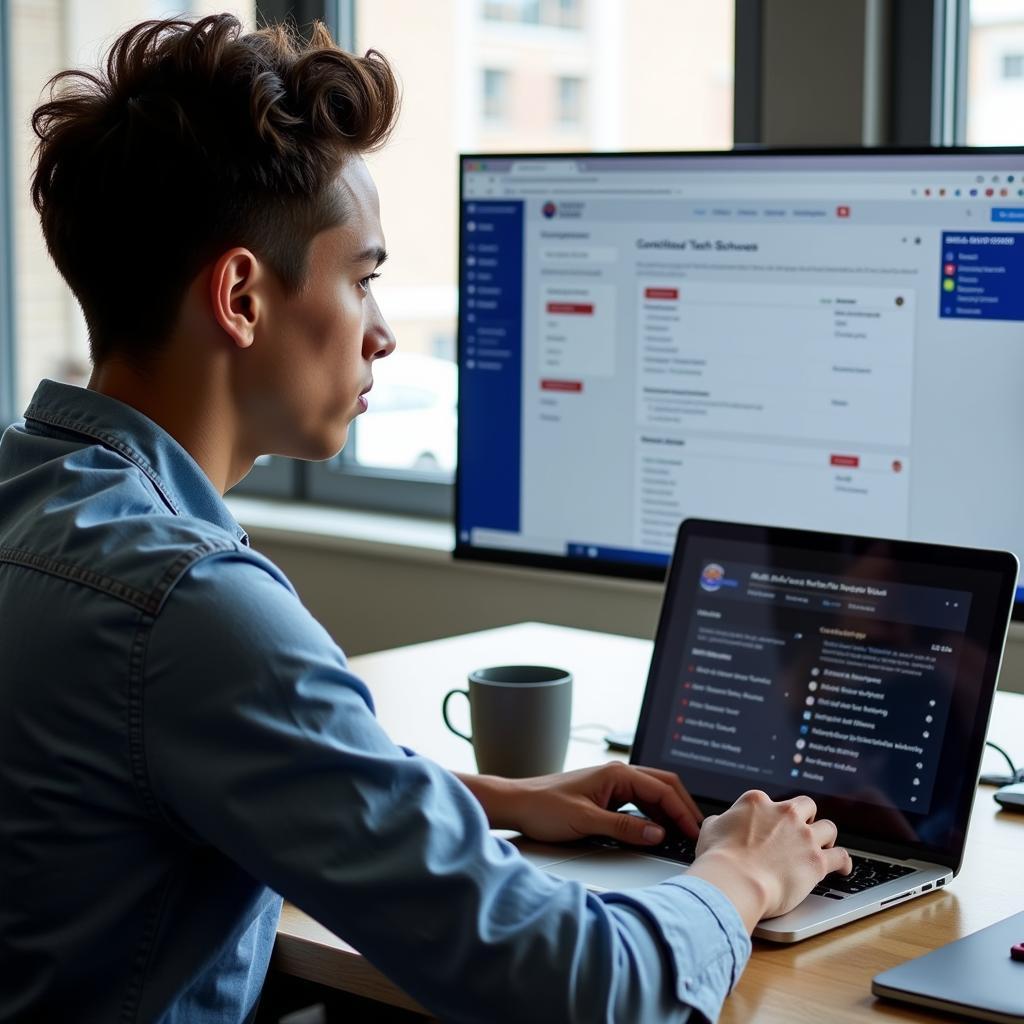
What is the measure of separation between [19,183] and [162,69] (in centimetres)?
289

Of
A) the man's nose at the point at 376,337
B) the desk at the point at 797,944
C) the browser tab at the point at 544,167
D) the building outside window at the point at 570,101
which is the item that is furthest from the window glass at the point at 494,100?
the man's nose at the point at 376,337

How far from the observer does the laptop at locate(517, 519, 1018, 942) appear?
1.07 metres

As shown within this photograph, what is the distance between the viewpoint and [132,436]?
3.06 ft

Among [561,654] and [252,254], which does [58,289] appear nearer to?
[561,654]

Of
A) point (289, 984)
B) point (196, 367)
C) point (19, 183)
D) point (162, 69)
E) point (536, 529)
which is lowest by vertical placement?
point (289, 984)

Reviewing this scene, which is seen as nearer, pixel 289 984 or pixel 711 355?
pixel 289 984

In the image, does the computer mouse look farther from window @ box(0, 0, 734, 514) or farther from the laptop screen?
window @ box(0, 0, 734, 514)

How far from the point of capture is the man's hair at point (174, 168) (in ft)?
3.07

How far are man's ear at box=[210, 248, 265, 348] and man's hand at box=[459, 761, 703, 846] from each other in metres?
0.41

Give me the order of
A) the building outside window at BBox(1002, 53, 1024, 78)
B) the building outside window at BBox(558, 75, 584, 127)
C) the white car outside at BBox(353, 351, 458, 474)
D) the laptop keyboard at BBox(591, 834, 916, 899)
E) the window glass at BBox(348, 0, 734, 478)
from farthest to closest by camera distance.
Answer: the white car outside at BBox(353, 351, 458, 474)
the building outside window at BBox(558, 75, 584, 127)
the window glass at BBox(348, 0, 734, 478)
the building outside window at BBox(1002, 53, 1024, 78)
the laptop keyboard at BBox(591, 834, 916, 899)

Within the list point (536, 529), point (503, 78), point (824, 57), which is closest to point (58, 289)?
point (503, 78)

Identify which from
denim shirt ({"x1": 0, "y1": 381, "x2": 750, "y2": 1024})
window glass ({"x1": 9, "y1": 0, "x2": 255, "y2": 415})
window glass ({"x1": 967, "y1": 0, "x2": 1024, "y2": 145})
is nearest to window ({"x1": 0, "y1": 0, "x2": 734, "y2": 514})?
window glass ({"x1": 967, "y1": 0, "x2": 1024, "y2": 145})

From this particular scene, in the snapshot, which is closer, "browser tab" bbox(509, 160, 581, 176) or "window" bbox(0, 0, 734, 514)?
"browser tab" bbox(509, 160, 581, 176)

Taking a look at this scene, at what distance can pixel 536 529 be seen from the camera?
1.54 meters
